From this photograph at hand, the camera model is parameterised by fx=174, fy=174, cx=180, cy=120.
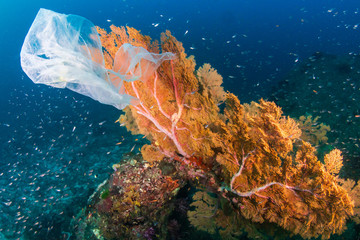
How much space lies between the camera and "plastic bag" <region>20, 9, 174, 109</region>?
125 inches

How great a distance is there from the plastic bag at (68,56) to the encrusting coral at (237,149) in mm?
1088

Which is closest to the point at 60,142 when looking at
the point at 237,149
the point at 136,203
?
the point at 136,203

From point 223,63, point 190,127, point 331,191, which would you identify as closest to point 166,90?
point 190,127

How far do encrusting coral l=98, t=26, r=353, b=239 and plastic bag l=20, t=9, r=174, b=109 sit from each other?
1.09 m

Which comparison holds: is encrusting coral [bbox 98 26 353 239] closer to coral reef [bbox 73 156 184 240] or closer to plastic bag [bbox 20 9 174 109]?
coral reef [bbox 73 156 184 240]

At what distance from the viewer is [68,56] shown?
3234 mm

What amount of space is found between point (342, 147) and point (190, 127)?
25.8 ft

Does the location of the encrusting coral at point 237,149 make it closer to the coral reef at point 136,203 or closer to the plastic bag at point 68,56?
the coral reef at point 136,203

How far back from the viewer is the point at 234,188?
145 inches

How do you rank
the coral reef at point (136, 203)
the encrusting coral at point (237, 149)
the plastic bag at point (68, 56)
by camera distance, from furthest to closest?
the coral reef at point (136, 203), the plastic bag at point (68, 56), the encrusting coral at point (237, 149)

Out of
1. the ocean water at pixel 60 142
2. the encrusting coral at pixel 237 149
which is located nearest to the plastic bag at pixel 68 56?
the encrusting coral at pixel 237 149

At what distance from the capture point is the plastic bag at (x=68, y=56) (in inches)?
125

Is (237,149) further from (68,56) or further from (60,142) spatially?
(60,142)

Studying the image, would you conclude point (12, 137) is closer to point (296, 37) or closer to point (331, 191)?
point (331, 191)
